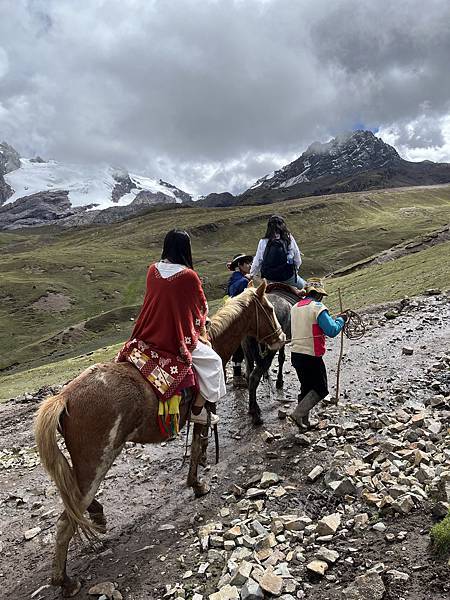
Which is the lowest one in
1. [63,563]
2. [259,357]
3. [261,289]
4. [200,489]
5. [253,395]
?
[200,489]

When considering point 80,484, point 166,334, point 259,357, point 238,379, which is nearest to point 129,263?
point 238,379

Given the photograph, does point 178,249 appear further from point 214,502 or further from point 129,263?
point 129,263

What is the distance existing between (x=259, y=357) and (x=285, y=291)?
2134 mm

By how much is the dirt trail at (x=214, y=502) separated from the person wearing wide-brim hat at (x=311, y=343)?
685mm

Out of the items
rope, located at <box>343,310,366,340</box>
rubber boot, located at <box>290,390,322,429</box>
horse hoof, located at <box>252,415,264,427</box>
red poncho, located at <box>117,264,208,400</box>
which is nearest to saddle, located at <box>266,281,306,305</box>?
rope, located at <box>343,310,366,340</box>

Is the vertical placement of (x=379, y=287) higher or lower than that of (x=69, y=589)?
higher

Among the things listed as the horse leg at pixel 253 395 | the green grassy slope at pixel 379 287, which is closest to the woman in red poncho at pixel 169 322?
the horse leg at pixel 253 395

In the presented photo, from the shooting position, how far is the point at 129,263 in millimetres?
122875

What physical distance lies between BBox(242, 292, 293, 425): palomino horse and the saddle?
0.28ft

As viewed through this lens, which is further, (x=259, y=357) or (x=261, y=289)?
(x=259, y=357)

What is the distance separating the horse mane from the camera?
8.71 meters

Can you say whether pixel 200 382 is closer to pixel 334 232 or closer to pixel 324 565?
pixel 324 565

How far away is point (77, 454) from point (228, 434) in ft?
15.2

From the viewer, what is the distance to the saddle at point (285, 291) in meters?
12.0
